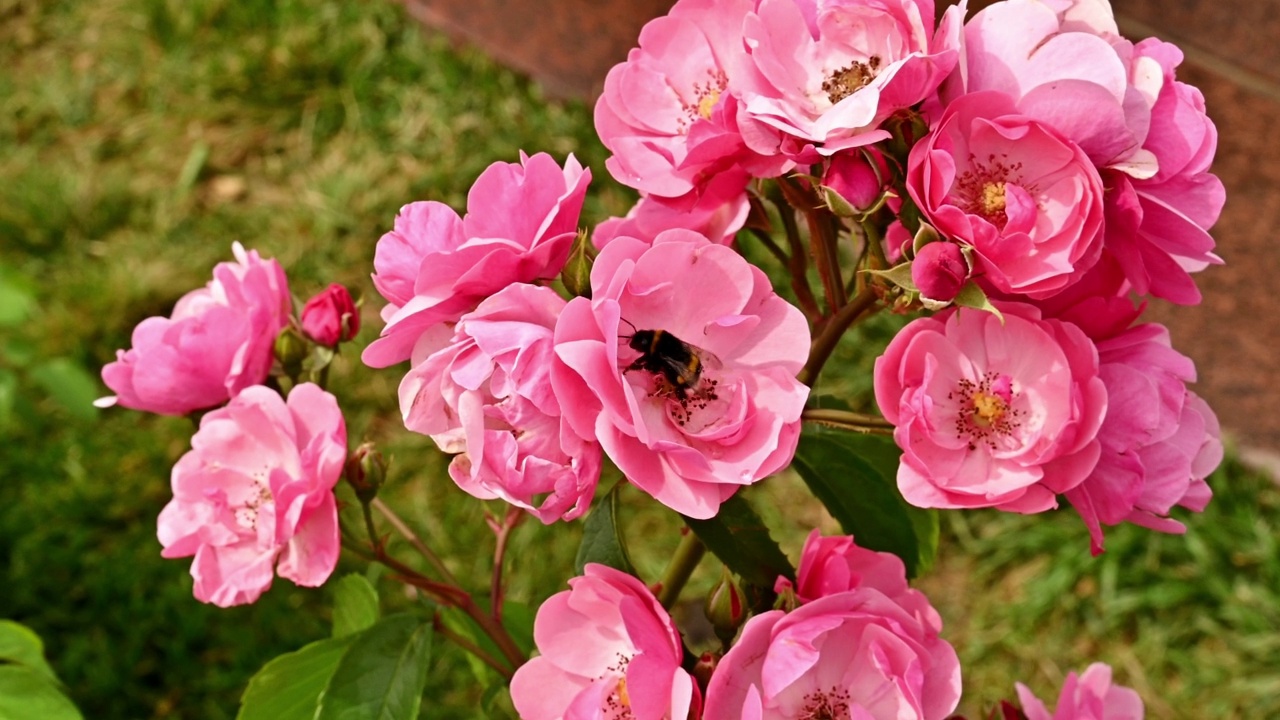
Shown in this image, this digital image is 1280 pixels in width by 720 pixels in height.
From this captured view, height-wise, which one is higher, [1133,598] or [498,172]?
[498,172]

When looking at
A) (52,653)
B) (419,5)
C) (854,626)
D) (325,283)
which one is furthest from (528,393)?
(419,5)

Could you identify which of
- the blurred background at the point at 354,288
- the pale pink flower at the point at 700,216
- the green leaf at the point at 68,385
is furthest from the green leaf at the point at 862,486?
the green leaf at the point at 68,385

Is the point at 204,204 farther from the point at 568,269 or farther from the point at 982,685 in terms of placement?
the point at 568,269

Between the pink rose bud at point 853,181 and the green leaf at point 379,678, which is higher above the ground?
the pink rose bud at point 853,181

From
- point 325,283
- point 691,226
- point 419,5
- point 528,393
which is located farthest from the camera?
point 419,5

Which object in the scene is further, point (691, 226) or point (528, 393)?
point (691, 226)

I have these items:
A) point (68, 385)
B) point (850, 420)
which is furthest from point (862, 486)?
point (68, 385)

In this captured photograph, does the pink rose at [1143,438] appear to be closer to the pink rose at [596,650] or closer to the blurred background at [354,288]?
the pink rose at [596,650]
